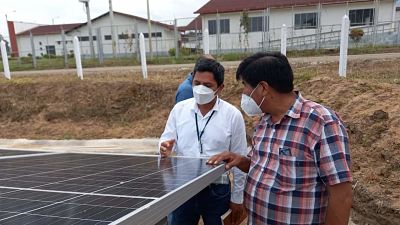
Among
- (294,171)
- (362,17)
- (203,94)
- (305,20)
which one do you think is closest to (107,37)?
(305,20)

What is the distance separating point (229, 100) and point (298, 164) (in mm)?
8162

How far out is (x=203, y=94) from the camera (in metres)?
3.04

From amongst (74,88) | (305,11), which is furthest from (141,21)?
(74,88)

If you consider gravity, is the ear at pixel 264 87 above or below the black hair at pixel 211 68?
below

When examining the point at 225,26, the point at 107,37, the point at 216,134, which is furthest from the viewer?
the point at 107,37

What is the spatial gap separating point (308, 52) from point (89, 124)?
41.3 feet

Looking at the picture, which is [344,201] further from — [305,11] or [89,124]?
[305,11]

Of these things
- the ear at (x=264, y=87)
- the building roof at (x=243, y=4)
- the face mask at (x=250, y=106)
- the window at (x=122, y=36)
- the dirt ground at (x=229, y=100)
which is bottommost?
the dirt ground at (x=229, y=100)

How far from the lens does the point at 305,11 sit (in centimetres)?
2655

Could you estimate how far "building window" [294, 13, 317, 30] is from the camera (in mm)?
26109

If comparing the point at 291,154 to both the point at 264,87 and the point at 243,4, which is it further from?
the point at 243,4

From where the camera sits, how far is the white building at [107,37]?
28.1m

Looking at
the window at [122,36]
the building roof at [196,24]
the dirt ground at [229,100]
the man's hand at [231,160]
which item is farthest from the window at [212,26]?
the man's hand at [231,160]

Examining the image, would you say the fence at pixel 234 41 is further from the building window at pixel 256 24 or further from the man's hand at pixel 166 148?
the man's hand at pixel 166 148
